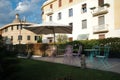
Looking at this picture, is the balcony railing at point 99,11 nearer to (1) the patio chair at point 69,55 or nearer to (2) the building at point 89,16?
(2) the building at point 89,16

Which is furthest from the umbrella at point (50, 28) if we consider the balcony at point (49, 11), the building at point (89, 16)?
the balcony at point (49, 11)

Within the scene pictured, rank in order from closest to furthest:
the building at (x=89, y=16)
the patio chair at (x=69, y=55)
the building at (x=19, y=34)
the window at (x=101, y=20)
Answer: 1. the patio chair at (x=69, y=55)
2. the building at (x=89, y=16)
3. the window at (x=101, y=20)
4. the building at (x=19, y=34)

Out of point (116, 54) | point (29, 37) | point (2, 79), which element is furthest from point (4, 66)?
point (29, 37)

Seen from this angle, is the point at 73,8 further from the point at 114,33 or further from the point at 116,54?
the point at 116,54

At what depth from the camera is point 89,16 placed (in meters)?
38.6

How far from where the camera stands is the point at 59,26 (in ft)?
59.5

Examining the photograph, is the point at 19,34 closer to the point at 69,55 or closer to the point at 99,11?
the point at 99,11

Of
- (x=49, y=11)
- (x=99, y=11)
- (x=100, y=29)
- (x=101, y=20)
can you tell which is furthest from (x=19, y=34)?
(x=100, y=29)

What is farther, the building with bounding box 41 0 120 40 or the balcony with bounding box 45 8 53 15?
the balcony with bounding box 45 8 53 15

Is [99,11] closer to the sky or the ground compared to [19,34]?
closer to the sky

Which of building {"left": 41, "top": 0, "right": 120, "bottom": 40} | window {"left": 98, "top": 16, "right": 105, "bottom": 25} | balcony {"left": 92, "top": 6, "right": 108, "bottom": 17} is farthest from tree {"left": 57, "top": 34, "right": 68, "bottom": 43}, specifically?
window {"left": 98, "top": 16, "right": 105, "bottom": 25}

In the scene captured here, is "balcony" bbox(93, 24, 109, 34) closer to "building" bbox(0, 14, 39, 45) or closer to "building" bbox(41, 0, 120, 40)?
"building" bbox(41, 0, 120, 40)

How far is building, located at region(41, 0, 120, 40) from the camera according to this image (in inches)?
1336

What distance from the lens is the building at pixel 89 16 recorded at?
33928mm
